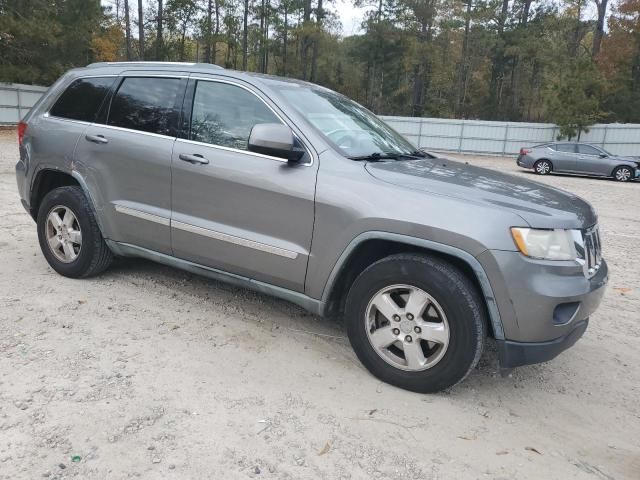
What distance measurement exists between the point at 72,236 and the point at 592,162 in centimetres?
1927

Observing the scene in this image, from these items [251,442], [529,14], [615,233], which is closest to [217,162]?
[251,442]

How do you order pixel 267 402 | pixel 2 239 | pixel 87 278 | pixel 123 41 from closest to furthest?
1. pixel 267 402
2. pixel 87 278
3. pixel 2 239
4. pixel 123 41

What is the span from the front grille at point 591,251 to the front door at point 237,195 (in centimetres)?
160

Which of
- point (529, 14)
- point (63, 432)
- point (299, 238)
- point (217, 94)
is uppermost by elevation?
point (529, 14)

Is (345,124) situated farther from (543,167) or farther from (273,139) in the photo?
(543,167)

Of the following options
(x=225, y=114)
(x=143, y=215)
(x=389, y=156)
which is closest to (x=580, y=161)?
(x=389, y=156)

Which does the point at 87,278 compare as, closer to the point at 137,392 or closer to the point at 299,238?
the point at 137,392

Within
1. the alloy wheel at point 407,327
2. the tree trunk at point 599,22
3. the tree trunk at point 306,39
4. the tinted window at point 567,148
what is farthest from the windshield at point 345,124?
the tree trunk at point 306,39

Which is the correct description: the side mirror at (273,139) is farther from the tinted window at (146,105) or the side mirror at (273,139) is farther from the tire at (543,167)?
the tire at (543,167)

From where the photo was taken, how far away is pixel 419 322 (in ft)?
9.98

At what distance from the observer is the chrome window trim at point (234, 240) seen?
3432 millimetres

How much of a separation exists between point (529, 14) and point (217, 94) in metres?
49.7

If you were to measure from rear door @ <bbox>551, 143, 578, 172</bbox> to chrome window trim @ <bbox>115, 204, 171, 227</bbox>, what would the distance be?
18.9 meters

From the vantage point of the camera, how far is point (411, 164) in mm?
3609
